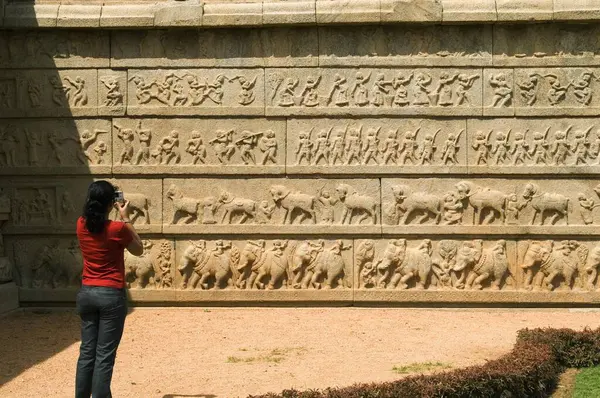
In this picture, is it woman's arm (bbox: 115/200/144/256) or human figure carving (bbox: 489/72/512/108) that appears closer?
woman's arm (bbox: 115/200/144/256)

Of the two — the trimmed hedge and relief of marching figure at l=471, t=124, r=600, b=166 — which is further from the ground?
relief of marching figure at l=471, t=124, r=600, b=166

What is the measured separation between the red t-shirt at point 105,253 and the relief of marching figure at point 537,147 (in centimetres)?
703

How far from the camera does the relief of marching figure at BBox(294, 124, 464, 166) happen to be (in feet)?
42.7

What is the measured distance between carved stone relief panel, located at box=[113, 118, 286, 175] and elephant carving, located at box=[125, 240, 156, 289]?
1.25 m

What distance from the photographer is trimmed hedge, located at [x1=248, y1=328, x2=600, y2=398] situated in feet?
25.9

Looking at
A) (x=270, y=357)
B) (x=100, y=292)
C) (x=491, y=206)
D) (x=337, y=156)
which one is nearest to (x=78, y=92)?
(x=337, y=156)

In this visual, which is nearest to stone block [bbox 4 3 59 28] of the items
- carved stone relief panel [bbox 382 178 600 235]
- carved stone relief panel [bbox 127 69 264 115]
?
carved stone relief panel [bbox 127 69 264 115]

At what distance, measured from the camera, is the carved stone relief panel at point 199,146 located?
43.2 feet

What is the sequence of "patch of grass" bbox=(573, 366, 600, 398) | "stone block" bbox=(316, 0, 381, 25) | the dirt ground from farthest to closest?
"stone block" bbox=(316, 0, 381, 25) → the dirt ground → "patch of grass" bbox=(573, 366, 600, 398)

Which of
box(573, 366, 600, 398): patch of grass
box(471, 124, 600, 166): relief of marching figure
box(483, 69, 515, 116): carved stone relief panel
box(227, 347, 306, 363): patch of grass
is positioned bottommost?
box(573, 366, 600, 398): patch of grass

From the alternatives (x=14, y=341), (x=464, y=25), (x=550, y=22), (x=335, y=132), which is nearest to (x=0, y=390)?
(x=14, y=341)

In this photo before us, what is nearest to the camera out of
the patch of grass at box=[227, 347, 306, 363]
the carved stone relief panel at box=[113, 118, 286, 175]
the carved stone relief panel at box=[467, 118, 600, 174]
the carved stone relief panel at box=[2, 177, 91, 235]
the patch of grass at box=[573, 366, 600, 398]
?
the patch of grass at box=[573, 366, 600, 398]

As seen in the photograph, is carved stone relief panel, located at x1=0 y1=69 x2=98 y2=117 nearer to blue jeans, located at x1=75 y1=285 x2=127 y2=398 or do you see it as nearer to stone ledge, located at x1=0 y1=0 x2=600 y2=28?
stone ledge, located at x1=0 y1=0 x2=600 y2=28

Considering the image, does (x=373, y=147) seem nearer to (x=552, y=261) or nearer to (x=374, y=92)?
(x=374, y=92)
